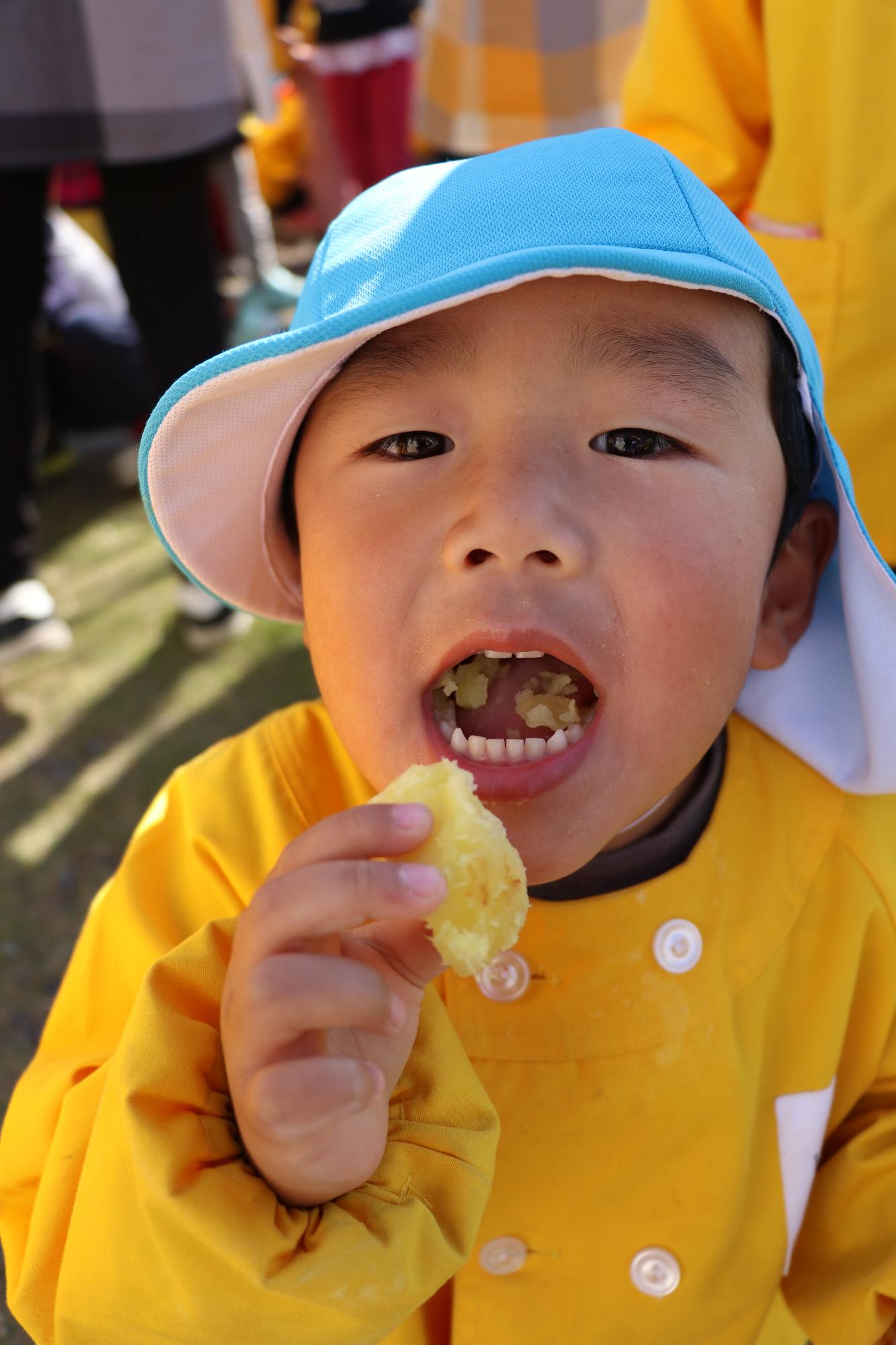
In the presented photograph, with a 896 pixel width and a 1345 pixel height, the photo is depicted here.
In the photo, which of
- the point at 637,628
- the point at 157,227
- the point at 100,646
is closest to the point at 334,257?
the point at 637,628

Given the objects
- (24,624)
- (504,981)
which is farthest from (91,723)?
(504,981)

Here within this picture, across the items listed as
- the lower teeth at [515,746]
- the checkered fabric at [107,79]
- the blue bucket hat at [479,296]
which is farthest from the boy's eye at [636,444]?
the checkered fabric at [107,79]

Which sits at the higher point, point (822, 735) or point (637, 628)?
point (637, 628)

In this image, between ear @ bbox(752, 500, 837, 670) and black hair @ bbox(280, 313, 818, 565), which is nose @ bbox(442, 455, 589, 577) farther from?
ear @ bbox(752, 500, 837, 670)

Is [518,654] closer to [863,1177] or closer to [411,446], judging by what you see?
[411,446]

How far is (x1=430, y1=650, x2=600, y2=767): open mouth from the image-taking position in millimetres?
1209

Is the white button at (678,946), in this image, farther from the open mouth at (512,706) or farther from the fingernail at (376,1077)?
the fingernail at (376,1077)

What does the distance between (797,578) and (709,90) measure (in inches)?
35.4

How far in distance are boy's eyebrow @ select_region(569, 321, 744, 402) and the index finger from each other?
19.9 inches

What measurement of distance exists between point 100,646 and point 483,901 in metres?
2.53

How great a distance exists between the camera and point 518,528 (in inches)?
44.9

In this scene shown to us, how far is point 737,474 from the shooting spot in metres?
1.29

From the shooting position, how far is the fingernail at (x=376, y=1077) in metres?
1.00

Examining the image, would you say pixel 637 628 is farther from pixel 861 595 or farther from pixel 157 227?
pixel 157 227
